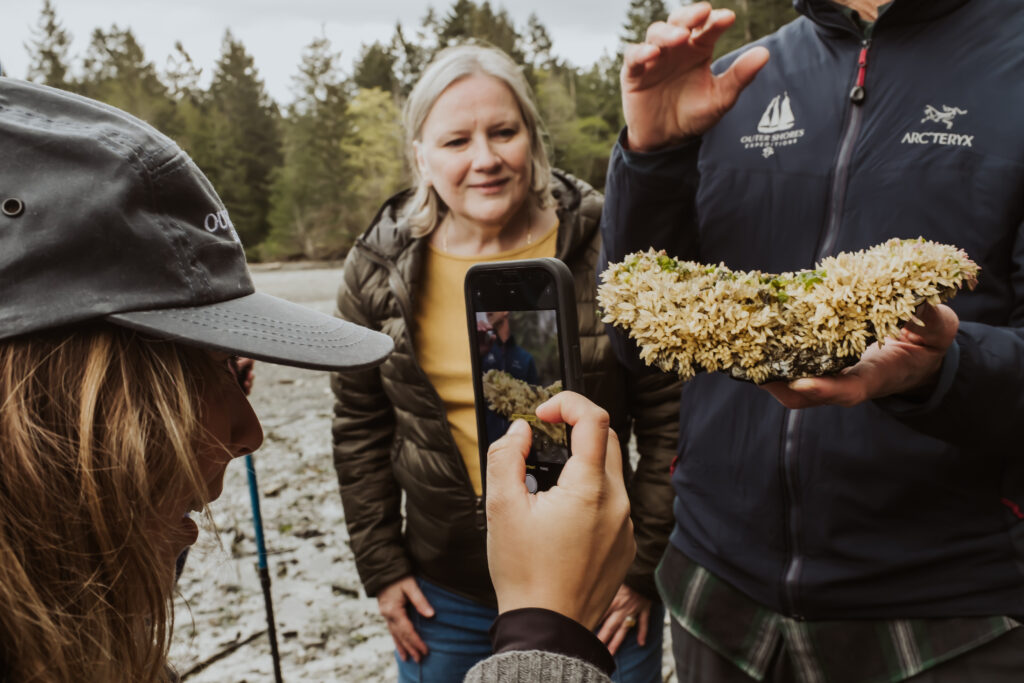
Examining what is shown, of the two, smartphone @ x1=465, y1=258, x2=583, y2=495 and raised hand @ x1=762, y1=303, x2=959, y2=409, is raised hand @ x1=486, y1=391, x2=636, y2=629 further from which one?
raised hand @ x1=762, y1=303, x2=959, y2=409

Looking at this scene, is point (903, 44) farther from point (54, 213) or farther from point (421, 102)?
point (54, 213)

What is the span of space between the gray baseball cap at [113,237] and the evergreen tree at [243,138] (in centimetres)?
4409

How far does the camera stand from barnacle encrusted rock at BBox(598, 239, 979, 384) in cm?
123

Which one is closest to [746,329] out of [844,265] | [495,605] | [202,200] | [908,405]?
[844,265]

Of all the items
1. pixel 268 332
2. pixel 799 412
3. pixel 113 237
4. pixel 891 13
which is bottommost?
pixel 799 412

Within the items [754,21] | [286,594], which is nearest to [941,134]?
[286,594]

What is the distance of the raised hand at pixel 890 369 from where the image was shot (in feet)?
4.24

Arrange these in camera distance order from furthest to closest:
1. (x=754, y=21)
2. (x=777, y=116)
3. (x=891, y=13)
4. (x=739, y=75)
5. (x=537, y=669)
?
(x=754, y=21), (x=777, y=116), (x=891, y=13), (x=739, y=75), (x=537, y=669)

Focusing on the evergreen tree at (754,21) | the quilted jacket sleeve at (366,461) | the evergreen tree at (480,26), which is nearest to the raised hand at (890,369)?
the quilted jacket sleeve at (366,461)

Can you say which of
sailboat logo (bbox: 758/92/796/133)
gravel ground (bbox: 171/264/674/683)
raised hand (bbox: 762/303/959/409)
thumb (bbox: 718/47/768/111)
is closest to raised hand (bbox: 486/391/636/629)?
raised hand (bbox: 762/303/959/409)

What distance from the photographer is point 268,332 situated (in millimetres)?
1174

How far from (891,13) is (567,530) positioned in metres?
1.47

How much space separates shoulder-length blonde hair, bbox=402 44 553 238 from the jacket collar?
0.98m

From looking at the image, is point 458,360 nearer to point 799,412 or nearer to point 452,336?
point 452,336
